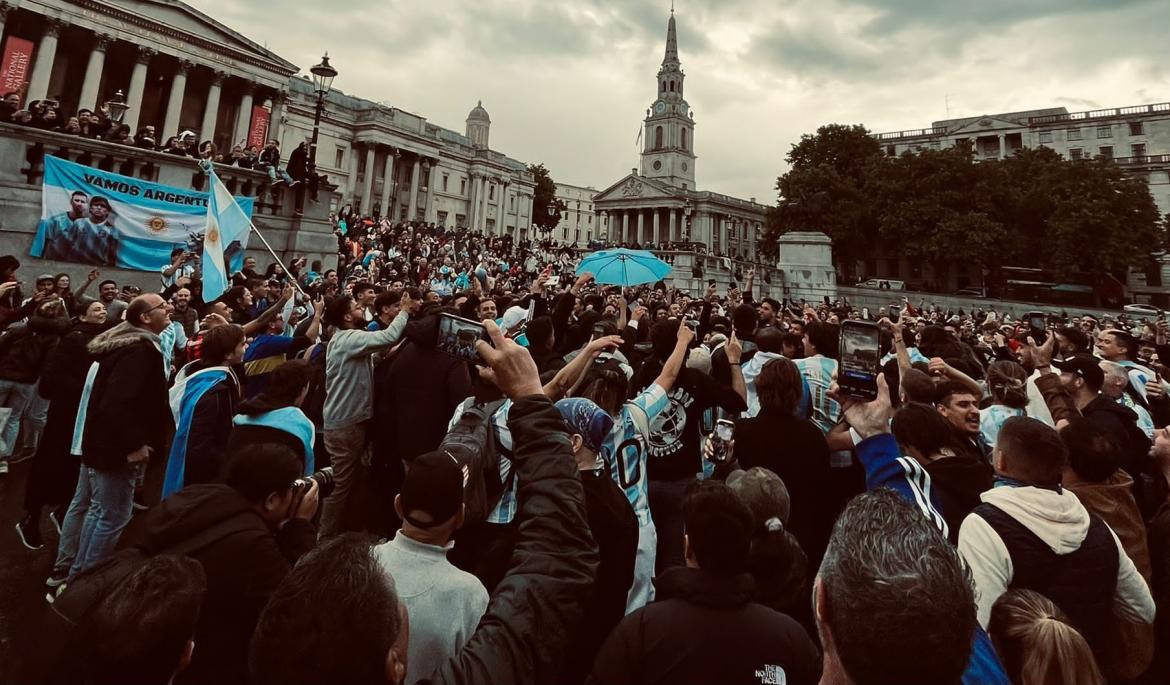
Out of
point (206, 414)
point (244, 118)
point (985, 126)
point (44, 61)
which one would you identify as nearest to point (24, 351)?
point (206, 414)

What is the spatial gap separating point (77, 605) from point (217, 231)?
7393 millimetres

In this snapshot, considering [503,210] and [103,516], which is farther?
[503,210]

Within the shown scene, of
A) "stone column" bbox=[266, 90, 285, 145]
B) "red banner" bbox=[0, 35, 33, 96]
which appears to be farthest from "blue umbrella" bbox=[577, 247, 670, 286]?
"stone column" bbox=[266, 90, 285, 145]

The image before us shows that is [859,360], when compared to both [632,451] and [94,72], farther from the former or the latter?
[94,72]

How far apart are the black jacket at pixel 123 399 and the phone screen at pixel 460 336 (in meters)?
2.96

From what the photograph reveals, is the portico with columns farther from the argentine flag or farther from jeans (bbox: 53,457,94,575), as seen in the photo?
jeans (bbox: 53,457,94,575)

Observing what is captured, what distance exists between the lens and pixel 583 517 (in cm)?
177

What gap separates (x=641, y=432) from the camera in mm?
3350

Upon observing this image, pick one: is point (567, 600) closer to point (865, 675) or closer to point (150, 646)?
point (865, 675)

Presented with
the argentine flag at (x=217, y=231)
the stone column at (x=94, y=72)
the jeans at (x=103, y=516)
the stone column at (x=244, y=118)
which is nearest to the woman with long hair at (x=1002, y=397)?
the jeans at (x=103, y=516)

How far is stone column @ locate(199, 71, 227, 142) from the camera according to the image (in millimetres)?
36156

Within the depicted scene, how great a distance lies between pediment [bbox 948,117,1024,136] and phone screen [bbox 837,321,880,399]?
7516 centimetres

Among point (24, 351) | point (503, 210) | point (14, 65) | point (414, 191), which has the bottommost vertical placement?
point (24, 351)

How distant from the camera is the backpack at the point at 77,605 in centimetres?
138
